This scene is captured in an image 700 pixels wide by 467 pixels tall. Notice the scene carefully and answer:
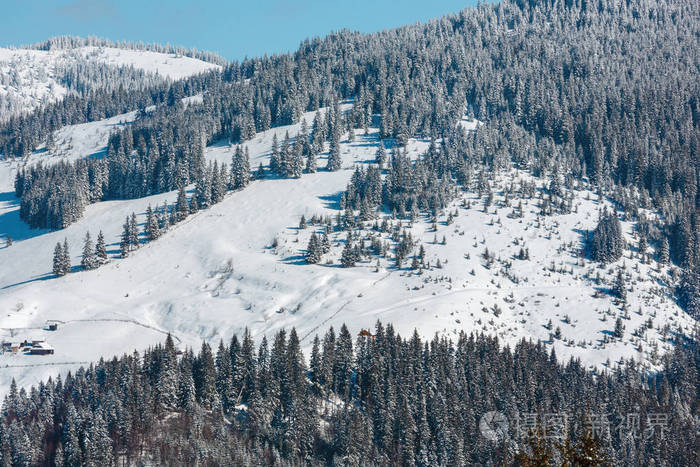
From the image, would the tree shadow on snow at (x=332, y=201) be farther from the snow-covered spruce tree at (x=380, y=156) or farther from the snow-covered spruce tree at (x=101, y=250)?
the snow-covered spruce tree at (x=101, y=250)

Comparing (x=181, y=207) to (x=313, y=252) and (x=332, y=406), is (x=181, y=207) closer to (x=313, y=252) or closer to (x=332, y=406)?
(x=313, y=252)

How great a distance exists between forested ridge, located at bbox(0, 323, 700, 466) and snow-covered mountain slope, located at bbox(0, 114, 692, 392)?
12643 millimetres

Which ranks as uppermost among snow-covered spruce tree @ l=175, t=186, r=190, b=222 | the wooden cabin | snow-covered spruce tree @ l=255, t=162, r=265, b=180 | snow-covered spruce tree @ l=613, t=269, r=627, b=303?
snow-covered spruce tree @ l=255, t=162, r=265, b=180

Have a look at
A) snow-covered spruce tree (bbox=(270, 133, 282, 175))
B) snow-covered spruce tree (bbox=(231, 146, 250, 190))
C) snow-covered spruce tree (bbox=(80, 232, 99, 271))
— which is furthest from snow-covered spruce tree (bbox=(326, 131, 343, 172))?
snow-covered spruce tree (bbox=(80, 232, 99, 271))

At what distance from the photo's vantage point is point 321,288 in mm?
132375

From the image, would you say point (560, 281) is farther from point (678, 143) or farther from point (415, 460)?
point (678, 143)

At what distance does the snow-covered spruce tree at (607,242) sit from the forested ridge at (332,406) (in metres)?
39.6

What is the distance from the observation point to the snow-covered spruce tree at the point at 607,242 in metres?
144

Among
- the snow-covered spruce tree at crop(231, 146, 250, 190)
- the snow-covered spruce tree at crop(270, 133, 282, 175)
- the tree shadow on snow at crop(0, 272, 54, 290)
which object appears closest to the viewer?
the tree shadow on snow at crop(0, 272, 54, 290)

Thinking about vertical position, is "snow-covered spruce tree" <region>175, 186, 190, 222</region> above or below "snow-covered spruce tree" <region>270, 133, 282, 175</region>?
below

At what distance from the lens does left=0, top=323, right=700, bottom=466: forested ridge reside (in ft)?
278

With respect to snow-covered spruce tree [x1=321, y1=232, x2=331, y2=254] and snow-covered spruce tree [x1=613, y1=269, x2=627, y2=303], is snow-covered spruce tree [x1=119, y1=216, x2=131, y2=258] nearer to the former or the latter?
snow-covered spruce tree [x1=321, y1=232, x2=331, y2=254]

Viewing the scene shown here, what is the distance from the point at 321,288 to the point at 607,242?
6391 centimetres

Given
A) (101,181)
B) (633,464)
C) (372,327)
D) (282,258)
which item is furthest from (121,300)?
(633,464)
